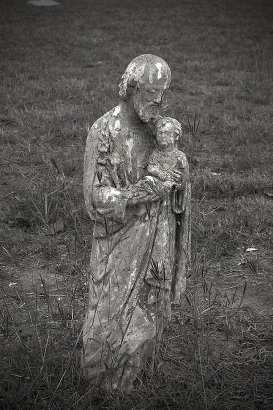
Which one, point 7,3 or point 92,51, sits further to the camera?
point 7,3

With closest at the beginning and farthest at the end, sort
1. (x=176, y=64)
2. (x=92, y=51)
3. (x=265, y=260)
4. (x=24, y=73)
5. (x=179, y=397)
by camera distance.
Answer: (x=179, y=397) → (x=265, y=260) → (x=24, y=73) → (x=176, y=64) → (x=92, y=51)

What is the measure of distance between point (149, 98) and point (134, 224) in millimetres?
634

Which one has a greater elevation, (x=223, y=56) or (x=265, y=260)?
(x=223, y=56)

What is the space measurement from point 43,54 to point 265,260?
8.05 m

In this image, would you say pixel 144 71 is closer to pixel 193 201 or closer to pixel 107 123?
pixel 107 123

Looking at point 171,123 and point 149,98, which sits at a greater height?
point 149,98

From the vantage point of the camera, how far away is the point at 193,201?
→ 20.2 feet

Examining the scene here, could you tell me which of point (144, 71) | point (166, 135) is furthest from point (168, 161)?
point (144, 71)

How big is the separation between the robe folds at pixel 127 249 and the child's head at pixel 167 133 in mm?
111

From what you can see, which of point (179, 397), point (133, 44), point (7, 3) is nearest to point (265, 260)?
point (179, 397)

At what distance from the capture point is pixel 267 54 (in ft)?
37.5

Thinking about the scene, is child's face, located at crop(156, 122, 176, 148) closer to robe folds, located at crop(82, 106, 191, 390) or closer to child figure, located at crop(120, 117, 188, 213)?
child figure, located at crop(120, 117, 188, 213)

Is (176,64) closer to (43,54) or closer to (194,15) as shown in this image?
(43,54)

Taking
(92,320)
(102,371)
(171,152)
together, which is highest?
(171,152)
